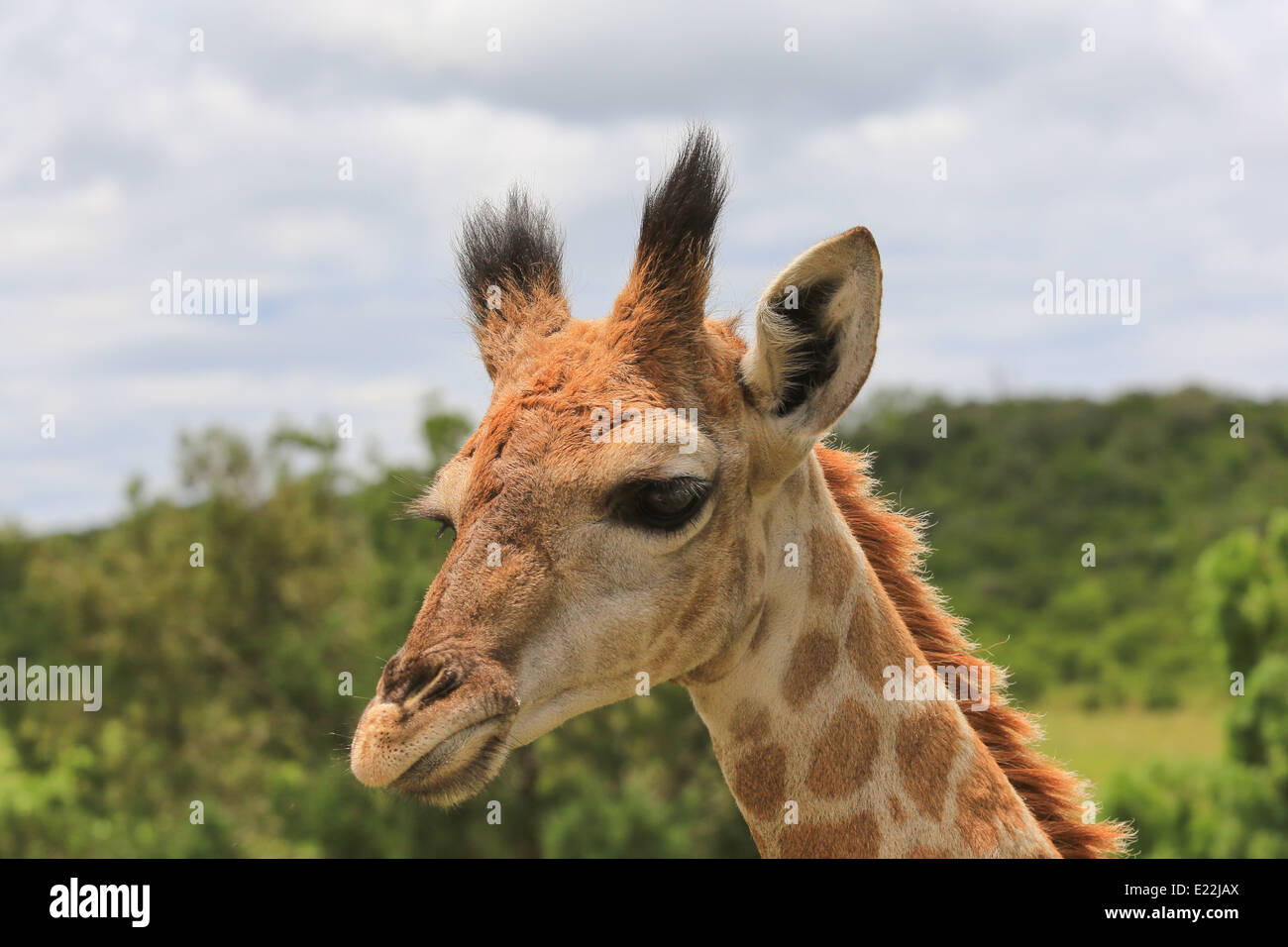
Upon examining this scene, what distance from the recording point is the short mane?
580cm

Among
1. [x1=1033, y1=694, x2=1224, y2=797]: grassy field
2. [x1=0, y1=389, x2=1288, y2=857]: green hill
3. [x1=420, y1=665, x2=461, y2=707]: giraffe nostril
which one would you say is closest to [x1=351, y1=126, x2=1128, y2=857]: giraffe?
[x1=420, y1=665, x2=461, y2=707]: giraffe nostril

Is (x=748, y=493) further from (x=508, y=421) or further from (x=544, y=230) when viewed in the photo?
(x=544, y=230)

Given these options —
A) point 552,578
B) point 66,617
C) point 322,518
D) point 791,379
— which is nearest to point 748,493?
point 791,379

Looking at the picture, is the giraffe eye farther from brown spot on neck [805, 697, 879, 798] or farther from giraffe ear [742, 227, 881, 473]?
brown spot on neck [805, 697, 879, 798]

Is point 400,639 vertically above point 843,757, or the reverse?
point 843,757

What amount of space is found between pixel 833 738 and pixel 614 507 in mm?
1430

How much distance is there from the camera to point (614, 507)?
16.0 feet

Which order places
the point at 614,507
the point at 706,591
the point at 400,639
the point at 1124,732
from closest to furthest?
the point at 614,507 → the point at 706,591 → the point at 400,639 → the point at 1124,732

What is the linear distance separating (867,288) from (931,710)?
189cm

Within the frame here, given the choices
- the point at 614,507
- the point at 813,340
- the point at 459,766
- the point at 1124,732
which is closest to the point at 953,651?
the point at 813,340

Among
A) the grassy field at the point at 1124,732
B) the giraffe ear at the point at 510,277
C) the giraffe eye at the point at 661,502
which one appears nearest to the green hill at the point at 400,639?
the grassy field at the point at 1124,732

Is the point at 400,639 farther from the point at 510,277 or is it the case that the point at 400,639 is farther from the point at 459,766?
the point at 459,766

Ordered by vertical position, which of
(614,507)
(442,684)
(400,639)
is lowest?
(400,639)

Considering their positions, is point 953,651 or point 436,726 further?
point 953,651
